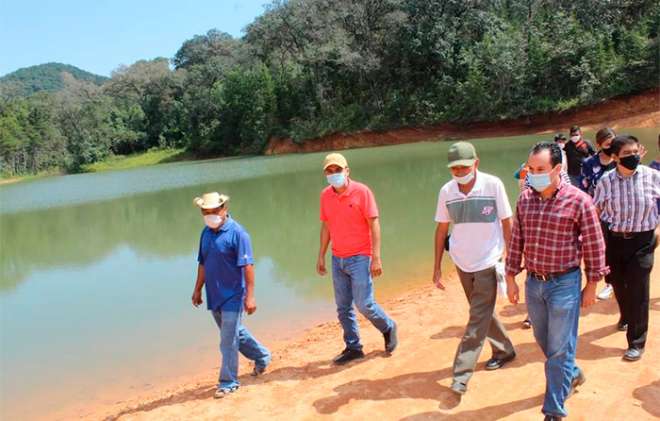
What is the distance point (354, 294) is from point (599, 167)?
2.84m

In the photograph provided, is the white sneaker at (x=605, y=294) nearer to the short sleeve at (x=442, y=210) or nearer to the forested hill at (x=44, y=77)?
the short sleeve at (x=442, y=210)

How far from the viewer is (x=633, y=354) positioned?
12.7 feet

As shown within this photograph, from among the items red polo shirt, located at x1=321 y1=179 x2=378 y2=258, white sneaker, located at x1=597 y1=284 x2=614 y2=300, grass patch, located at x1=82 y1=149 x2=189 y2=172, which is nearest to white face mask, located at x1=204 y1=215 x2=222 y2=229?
red polo shirt, located at x1=321 y1=179 x2=378 y2=258

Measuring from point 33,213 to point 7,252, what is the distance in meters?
8.46

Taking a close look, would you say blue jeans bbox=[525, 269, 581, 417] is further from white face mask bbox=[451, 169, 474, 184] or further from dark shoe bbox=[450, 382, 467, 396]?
white face mask bbox=[451, 169, 474, 184]

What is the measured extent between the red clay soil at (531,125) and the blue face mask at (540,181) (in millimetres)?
29810

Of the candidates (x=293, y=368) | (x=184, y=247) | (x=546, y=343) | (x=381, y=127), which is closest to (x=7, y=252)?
(x=184, y=247)

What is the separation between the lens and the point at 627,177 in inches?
155

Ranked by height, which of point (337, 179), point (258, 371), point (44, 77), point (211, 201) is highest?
point (44, 77)

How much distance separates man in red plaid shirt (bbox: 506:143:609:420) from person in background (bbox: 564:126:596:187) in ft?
11.1

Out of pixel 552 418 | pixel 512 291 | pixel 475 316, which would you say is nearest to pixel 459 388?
pixel 475 316

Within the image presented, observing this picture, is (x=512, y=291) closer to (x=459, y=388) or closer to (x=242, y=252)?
(x=459, y=388)

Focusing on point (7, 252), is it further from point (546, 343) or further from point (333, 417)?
point (546, 343)

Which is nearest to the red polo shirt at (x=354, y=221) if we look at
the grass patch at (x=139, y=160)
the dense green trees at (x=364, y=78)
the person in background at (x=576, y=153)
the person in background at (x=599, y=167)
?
the person in background at (x=599, y=167)
